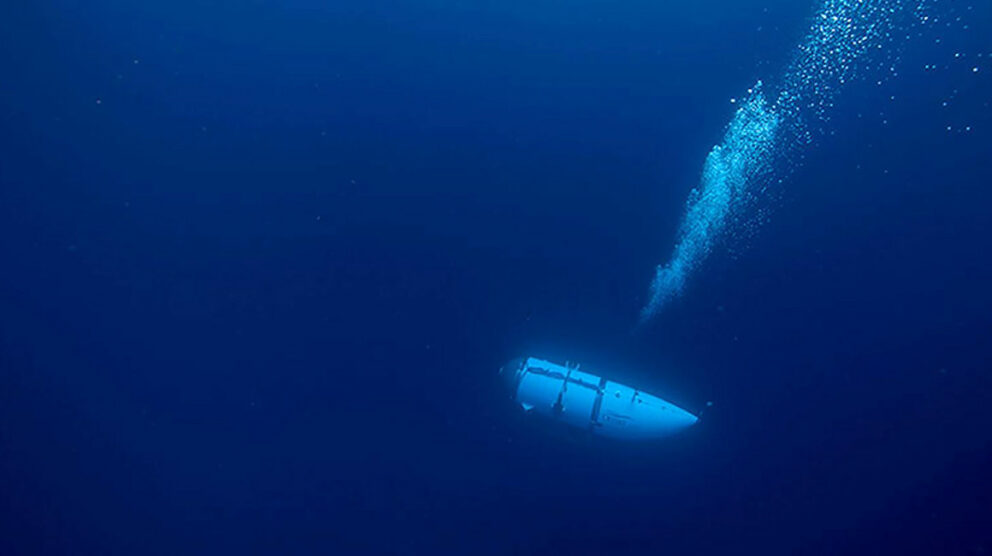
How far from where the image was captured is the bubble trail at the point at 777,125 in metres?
11.8

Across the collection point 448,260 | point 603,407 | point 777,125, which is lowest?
point 603,407

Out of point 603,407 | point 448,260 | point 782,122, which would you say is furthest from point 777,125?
A: point 448,260

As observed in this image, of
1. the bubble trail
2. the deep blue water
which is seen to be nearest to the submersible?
the deep blue water

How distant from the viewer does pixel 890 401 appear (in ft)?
42.7

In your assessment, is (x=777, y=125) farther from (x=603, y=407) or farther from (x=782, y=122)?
(x=603, y=407)

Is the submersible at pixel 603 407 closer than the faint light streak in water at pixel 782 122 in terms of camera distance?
Yes

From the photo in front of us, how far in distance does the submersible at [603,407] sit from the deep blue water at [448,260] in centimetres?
213

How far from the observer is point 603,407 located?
934 cm

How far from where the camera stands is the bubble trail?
1179 cm

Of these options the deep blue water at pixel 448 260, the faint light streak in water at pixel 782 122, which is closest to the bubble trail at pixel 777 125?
the faint light streak in water at pixel 782 122

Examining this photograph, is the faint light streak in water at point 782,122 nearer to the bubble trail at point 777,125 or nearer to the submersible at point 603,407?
the bubble trail at point 777,125

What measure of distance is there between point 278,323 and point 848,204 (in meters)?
13.8

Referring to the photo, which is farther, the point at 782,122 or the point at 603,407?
the point at 782,122

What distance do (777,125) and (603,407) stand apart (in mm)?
8023
